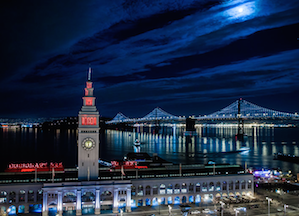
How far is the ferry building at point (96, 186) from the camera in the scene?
36.1 meters

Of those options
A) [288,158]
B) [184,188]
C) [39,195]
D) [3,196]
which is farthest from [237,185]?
[288,158]

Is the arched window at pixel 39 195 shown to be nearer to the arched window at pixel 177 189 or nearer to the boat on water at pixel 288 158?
the arched window at pixel 177 189

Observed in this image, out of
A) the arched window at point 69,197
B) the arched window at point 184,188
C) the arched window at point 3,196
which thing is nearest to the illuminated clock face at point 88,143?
the arched window at point 69,197

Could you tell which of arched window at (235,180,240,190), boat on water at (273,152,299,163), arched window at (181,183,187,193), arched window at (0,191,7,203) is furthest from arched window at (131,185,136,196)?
boat on water at (273,152,299,163)

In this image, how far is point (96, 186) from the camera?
1439 inches

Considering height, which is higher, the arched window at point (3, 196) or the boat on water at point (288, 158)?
the arched window at point (3, 196)

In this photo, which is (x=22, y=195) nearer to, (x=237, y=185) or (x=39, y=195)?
(x=39, y=195)

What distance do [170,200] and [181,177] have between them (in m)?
3.51

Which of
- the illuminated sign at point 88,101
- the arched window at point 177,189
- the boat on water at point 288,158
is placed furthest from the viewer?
the boat on water at point 288,158

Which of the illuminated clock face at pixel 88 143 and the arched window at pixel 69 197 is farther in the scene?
the illuminated clock face at pixel 88 143

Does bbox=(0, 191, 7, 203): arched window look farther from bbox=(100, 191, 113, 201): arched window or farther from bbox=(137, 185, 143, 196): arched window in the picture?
bbox=(137, 185, 143, 196): arched window

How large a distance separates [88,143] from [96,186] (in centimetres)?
573

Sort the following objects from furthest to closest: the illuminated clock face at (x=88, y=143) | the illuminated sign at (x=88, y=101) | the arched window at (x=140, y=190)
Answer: the arched window at (x=140, y=190), the illuminated sign at (x=88, y=101), the illuminated clock face at (x=88, y=143)

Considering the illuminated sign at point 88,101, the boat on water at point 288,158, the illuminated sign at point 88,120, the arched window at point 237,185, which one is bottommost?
the boat on water at point 288,158
